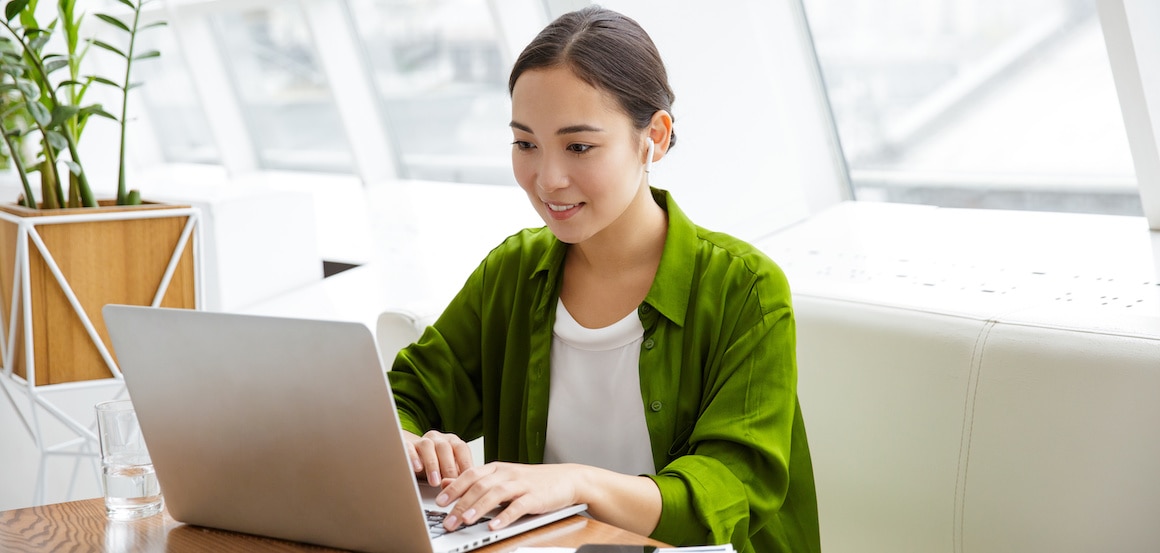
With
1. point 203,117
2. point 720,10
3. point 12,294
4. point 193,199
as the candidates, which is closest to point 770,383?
point 12,294

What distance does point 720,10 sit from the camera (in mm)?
2998

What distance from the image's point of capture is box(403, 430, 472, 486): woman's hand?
1.19 m

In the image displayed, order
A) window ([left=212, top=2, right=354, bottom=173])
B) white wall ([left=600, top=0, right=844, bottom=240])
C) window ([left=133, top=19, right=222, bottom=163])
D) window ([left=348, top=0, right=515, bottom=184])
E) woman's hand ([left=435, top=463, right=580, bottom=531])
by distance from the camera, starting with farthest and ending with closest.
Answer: window ([left=133, top=19, right=222, bottom=163]) < window ([left=212, top=2, right=354, bottom=173]) < window ([left=348, top=0, right=515, bottom=184]) < white wall ([left=600, top=0, right=844, bottom=240]) < woman's hand ([left=435, top=463, right=580, bottom=531])

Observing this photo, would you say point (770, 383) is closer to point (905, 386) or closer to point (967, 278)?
point (905, 386)

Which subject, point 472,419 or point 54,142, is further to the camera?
point 54,142

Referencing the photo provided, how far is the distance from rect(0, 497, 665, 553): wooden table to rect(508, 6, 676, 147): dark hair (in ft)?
1.77

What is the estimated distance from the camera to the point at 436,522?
3.49ft

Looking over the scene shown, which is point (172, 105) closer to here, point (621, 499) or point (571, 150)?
point (571, 150)

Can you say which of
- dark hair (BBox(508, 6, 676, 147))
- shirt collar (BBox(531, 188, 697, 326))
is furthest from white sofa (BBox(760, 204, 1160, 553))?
dark hair (BBox(508, 6, 676, 147))

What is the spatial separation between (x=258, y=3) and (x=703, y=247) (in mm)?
4758

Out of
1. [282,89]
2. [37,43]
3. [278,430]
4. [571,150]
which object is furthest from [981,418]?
[282,89]

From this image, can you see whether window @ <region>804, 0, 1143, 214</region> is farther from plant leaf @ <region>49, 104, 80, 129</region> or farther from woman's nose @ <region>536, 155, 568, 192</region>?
plant leaf @ <region>49, 104, 80, 129</region>

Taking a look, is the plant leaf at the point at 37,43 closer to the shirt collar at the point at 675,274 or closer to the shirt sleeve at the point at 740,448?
the shirt collar at the point at 675,274

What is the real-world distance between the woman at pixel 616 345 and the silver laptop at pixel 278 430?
0.53 feet
